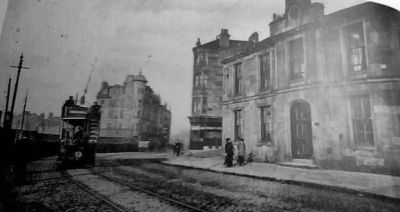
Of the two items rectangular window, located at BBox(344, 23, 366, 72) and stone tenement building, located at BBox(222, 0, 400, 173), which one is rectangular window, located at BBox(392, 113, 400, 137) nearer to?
stone tenement building, located at BBox(222, 0, 400, 173)

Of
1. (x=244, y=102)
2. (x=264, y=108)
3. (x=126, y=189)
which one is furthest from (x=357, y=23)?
(x=126, y=189)

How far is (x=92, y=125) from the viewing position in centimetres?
1148

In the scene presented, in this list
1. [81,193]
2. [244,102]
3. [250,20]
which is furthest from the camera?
[244,102]

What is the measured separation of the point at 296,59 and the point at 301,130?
12.0ft

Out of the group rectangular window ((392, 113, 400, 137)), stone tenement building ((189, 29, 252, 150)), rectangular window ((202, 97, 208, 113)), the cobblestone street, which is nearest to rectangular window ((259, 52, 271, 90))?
rectangular window ((392, 113, 400, 137))

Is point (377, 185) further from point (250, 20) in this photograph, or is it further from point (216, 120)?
point (216, 120)

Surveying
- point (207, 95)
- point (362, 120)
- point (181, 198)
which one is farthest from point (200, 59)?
point (181, 198)

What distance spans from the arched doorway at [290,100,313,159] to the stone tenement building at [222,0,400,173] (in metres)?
0.05

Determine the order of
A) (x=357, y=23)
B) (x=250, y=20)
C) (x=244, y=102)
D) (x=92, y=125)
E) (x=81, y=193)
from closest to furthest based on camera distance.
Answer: (x=81, y=193)
(x=250, y=20)
(x=357, y=23)
(x=92, y=125)
(x=244, y=102)

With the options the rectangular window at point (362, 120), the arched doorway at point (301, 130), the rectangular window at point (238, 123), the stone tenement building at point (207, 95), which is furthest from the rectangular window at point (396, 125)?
the stone tenement building at point (207, 95)

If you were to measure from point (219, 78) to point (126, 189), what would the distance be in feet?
78.6

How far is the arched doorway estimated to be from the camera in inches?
437

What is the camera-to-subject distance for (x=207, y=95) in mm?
28109

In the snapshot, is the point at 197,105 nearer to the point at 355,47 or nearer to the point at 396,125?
the point at 355,47
